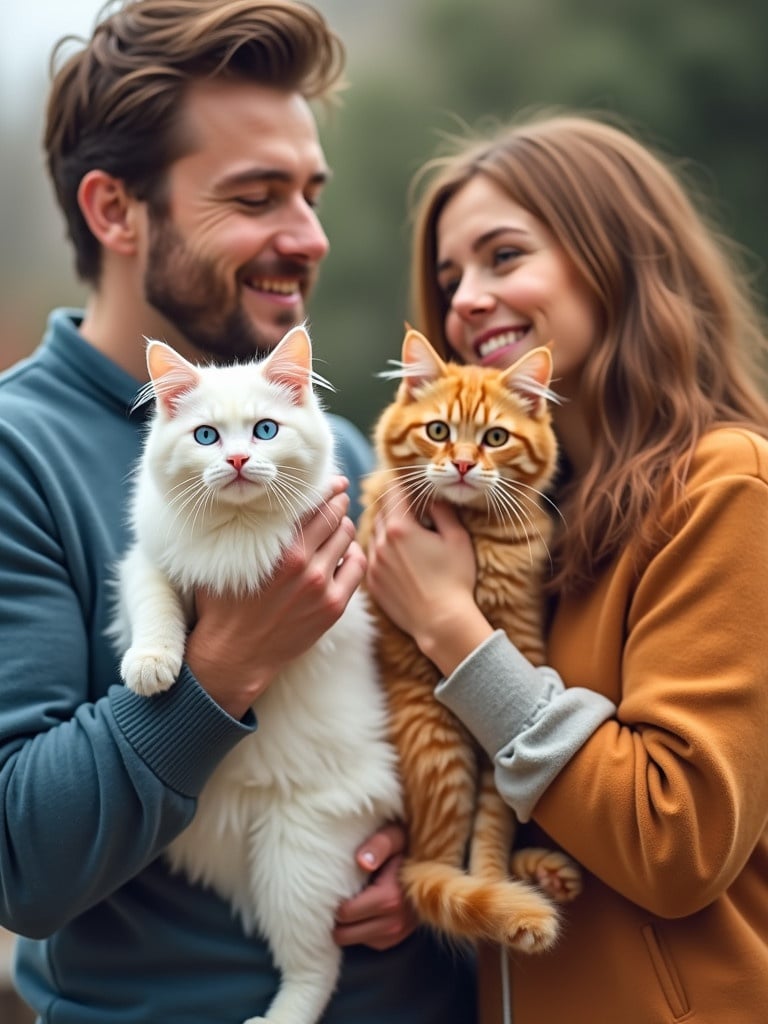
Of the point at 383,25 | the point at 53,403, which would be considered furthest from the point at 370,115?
the point at 53,403

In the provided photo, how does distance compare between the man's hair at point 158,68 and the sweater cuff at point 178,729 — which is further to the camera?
the man's hair at point 158,68

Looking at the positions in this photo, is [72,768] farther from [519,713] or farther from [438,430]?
[438,430]

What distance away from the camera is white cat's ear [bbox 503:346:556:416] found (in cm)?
161

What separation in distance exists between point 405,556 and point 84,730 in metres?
0.59

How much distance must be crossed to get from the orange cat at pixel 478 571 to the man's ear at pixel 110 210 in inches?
27.8

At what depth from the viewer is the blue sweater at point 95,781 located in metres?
1.35

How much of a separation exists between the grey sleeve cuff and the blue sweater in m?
0.37

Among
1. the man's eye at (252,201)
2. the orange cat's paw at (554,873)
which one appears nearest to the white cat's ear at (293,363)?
the man's eye at (252,201)

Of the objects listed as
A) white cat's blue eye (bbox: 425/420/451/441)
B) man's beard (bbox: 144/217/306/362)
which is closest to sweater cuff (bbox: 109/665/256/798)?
white cat's blue eye (bbox: 425/420/451/441)

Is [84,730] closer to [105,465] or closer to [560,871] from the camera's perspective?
[105,465]

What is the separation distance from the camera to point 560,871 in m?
1.50

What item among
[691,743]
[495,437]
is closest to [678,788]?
[691,743]

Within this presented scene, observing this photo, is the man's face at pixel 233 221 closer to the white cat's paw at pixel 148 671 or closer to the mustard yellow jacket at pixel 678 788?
the white cat's paw at pixel 148 671

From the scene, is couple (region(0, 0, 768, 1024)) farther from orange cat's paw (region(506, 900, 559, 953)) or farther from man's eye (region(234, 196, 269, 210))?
orange cat's paw (region(506, 900, 559, 953))
